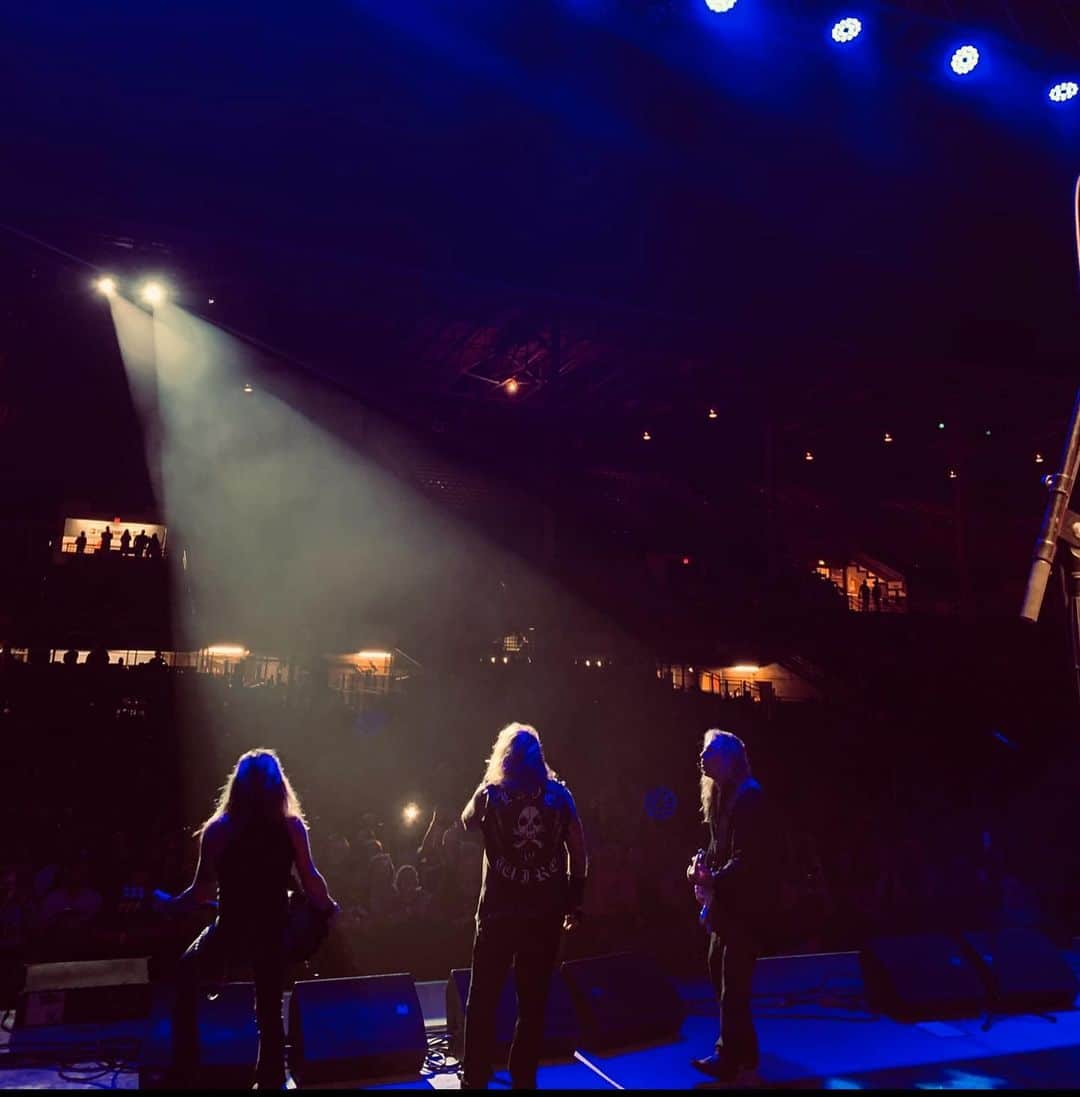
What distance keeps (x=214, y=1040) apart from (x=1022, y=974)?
449cm


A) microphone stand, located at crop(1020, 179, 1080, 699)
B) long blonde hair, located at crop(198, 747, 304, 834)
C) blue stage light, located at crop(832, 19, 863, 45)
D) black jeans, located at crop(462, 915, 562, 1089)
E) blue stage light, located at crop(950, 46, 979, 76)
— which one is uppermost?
blue stage light, located at crop(832, 19, 863, 45)

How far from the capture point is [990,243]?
5.34 meters

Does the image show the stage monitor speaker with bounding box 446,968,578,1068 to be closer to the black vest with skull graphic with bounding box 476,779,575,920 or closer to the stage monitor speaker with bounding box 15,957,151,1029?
the black vest with skull graphic with bounding box 476,779,575,920

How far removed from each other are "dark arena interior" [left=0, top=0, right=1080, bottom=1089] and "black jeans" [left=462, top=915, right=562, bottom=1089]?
1 cm

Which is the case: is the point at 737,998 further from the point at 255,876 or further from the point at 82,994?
the point at 82,994

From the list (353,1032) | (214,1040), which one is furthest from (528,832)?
(214,1040)

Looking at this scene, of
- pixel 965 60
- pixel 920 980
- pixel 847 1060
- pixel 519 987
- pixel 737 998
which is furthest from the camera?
pixel 920 980

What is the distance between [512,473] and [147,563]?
812cm

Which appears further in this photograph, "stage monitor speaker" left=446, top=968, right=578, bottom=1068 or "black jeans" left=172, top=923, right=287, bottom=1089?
"stage monitor speaker" left=446, top=968, right=578, bottom=1068

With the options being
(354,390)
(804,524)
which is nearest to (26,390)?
(354,390)

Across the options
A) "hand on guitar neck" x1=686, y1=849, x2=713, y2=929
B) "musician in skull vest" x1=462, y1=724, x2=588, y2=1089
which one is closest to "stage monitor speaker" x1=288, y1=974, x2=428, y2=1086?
"musician in skull vest" x1=462, y1=724, x2=588, y2=1089

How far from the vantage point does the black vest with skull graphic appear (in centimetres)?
346

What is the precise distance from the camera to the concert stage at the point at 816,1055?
3961 mm

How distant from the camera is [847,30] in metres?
4.34
